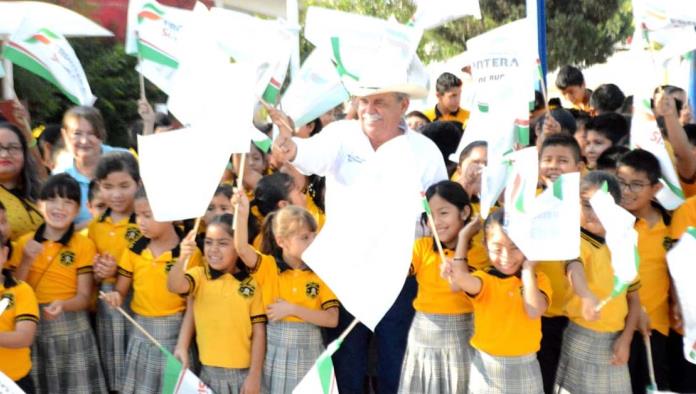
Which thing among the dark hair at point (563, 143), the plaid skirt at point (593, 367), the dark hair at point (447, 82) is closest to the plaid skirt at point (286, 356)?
the plaid skirt at point (593, 367)

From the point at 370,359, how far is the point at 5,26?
2877 mm

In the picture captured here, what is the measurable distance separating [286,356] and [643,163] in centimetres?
188

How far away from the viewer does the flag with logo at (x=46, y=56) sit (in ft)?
15.9

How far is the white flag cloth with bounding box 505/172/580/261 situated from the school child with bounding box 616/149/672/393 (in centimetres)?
81

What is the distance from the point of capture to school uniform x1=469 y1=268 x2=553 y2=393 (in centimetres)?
363

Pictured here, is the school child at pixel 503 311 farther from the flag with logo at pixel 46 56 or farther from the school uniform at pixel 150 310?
the flag with logo at pixel 46 56

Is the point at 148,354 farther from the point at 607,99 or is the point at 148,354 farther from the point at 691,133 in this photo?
the point at 607,99

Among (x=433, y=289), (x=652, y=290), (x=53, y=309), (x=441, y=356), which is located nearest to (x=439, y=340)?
(x=441, y=356)

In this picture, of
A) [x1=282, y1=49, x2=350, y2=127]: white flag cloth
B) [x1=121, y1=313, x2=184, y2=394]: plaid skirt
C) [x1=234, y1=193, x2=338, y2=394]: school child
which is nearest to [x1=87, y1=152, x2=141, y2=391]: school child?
[x1=121, y1=313, x2=184, y2=394]: plaid skirt

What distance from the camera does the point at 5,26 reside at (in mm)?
5223

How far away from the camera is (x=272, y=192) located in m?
4.50

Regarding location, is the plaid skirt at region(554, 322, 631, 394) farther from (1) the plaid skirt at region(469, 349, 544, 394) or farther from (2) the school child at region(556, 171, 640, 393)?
(1) the plaid skirt at region(469, 349, 544, 394)

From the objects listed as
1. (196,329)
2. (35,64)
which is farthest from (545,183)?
(35,64)

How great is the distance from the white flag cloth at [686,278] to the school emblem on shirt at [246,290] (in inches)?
70.7
